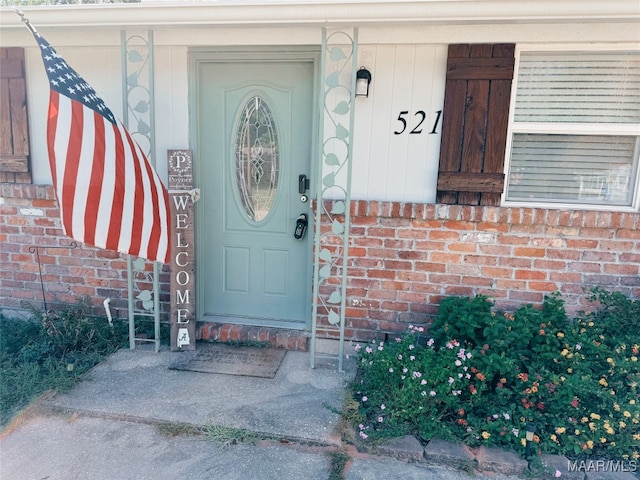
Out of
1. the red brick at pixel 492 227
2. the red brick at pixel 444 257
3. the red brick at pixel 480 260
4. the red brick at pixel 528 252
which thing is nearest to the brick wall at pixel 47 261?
the red brick at pixel 444 257

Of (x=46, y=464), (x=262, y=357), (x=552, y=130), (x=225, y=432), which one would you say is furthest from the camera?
(x=262, y=357)

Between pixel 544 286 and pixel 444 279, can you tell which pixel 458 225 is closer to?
pixel 444 279

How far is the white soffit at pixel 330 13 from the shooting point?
2518 millimetres

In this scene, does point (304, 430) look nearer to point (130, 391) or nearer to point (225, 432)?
point (225, 432)

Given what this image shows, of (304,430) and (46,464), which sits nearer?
(46,464)

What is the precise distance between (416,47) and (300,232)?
161cm

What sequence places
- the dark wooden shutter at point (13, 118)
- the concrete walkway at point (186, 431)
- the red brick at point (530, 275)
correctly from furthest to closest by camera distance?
the dark wooden shutter at point (13, 118), the red brick at point (530, 275), the concrete walkway at point (186, 431)

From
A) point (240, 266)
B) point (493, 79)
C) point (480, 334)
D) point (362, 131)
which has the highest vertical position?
point (493, 79)

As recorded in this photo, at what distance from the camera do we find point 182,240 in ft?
10.8

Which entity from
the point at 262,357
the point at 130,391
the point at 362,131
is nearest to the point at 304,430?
the point at 262,357

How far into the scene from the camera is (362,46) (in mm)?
3195

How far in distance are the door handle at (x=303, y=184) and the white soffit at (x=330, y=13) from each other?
115cm

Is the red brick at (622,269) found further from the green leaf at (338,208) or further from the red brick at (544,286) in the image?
the green leaf at (338,208)

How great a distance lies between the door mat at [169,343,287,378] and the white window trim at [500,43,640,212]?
6.89 feet
